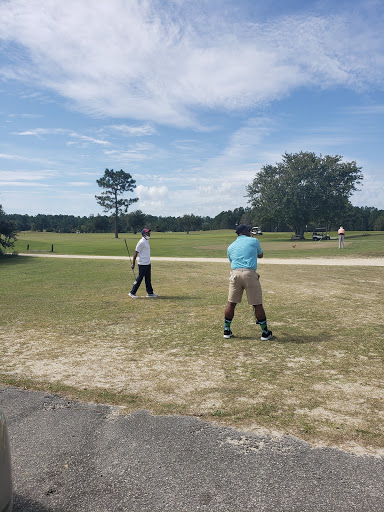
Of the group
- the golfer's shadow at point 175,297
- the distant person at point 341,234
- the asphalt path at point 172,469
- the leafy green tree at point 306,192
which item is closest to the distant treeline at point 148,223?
the leafy green tree at point 306,192

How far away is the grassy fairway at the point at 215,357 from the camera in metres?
4.35

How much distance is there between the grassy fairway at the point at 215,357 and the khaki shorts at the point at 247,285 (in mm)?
776

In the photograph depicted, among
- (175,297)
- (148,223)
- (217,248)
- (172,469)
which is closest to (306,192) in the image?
(217,248)

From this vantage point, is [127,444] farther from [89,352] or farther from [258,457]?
[89,352]

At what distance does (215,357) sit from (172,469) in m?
3.00

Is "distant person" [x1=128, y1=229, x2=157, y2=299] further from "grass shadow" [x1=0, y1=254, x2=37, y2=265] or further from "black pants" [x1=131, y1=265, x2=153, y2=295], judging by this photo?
"grass shadow" [x1=0, y1=254, x2=37, y2=265]

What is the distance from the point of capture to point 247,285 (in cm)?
720

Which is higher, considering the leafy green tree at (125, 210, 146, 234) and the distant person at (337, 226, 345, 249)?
the leafy green tree at (125, 210, 146, 234)

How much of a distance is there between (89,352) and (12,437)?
2.81 m

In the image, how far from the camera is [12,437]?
149 inches

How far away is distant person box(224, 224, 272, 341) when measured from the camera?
23.5 ft

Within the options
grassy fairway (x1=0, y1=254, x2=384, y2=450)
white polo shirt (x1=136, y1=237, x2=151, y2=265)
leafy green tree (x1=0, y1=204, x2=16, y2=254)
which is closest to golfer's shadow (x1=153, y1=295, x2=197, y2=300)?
grassy fairway (x1=0, y1=254, x2=384, y2=450)

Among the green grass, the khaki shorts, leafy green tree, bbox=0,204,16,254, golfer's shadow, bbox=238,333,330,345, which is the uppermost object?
leafy green tree, bbox=0,204,16,254

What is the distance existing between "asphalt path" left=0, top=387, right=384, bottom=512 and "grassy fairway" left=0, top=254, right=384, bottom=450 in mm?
351
